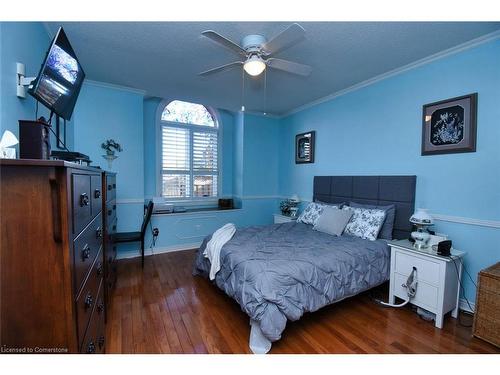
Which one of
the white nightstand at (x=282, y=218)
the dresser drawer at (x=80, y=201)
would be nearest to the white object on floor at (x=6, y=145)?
the dresser drawer at (x=80, y=201)

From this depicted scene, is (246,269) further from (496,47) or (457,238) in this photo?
(496,47)

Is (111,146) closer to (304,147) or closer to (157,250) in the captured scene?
(157,250)

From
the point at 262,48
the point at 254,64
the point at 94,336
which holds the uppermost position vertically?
the point at 262,48

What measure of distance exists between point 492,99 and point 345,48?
1402 mm

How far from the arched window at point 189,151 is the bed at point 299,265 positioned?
2.00 m

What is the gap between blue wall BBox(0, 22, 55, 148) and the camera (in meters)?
1.30

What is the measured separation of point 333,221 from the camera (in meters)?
2.91

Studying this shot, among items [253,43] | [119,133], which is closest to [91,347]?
[253,43]

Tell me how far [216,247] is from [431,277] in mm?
2049

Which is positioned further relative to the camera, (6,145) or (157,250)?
(157,250)

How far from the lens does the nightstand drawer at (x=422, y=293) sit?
205 cm

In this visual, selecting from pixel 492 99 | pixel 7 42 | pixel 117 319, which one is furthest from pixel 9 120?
pixel 492 99

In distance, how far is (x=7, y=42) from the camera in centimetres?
134

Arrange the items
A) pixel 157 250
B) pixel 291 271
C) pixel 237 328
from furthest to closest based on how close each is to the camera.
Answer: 1. pixel 157 250
2. pixel 237 328
3. pixel 291 271
